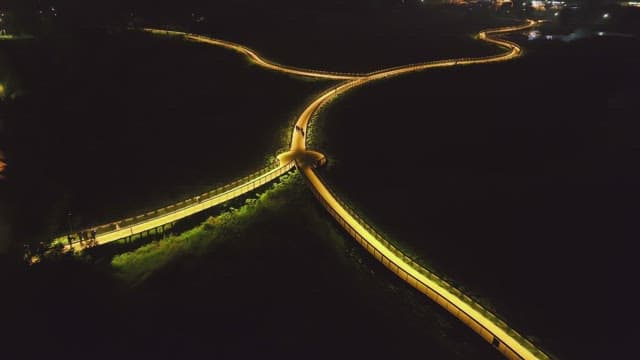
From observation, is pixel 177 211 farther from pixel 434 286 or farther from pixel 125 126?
pixel 125 126

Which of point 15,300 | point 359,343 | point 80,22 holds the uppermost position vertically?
point 80,22

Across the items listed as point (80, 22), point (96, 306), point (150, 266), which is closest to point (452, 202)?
point (150, 266)

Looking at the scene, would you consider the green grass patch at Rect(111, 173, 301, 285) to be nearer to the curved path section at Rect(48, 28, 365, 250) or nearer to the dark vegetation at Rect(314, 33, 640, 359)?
the curved path section at Rect(48, 28, 365, 250)

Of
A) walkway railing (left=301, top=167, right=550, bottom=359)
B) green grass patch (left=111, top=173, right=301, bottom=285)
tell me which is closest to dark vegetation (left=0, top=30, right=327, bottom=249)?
green grass patch (left=111, top=173, right=301, bottom=285)

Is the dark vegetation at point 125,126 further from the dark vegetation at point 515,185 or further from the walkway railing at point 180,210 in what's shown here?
the dark vegetation at point 515,185

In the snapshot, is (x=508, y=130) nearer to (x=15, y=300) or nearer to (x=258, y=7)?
(x=15, y=300)

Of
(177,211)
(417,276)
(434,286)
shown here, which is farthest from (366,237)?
(177,211)

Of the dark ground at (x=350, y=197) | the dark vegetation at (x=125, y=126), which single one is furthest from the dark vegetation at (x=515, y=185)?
the dark vegetation at (x=125, y=126)

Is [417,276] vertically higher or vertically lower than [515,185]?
lower
